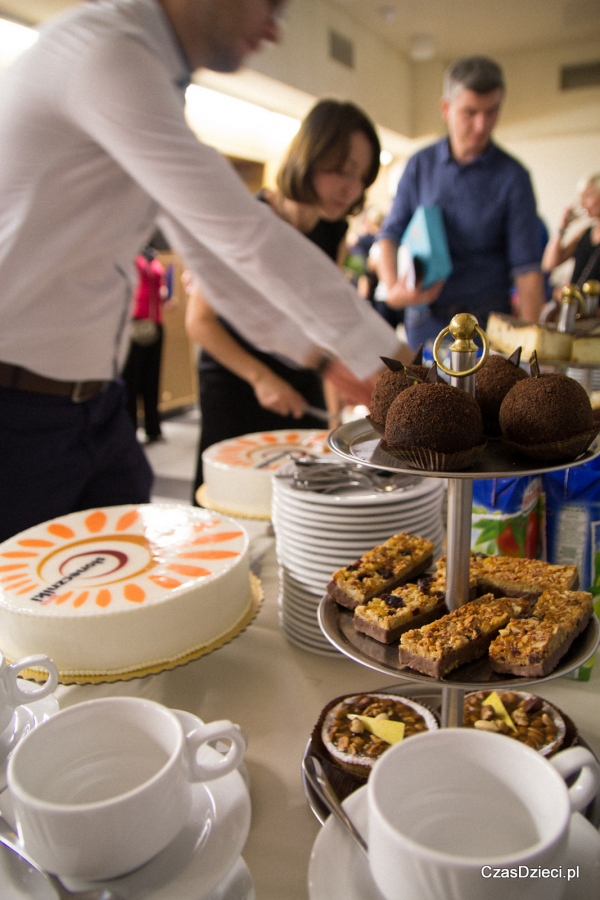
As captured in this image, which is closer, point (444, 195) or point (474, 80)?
point (474, 80)

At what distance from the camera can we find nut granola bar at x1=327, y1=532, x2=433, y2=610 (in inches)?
27.2

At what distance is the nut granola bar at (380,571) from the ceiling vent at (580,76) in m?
8.49

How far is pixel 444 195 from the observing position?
8.39 feet

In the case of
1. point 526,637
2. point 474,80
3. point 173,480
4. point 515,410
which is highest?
point 474,80

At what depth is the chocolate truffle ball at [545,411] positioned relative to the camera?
547 mm

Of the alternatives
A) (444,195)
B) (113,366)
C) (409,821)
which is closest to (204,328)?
(113,366)

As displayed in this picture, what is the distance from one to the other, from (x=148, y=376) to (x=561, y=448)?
500cm

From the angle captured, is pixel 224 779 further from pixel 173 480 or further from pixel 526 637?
pixel 173 480

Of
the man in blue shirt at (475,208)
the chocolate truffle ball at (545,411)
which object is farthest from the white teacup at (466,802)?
the man in blue shirt at (475,208)

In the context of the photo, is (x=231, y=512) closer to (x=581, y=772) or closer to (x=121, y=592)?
(x=121, y=592)

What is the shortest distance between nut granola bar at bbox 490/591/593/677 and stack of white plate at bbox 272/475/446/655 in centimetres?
29

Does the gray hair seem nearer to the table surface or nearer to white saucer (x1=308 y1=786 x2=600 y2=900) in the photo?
the table surface

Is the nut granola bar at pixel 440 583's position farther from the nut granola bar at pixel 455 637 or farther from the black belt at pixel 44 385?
the black belt at pixel 44 385

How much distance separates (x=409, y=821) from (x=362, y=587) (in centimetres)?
26
